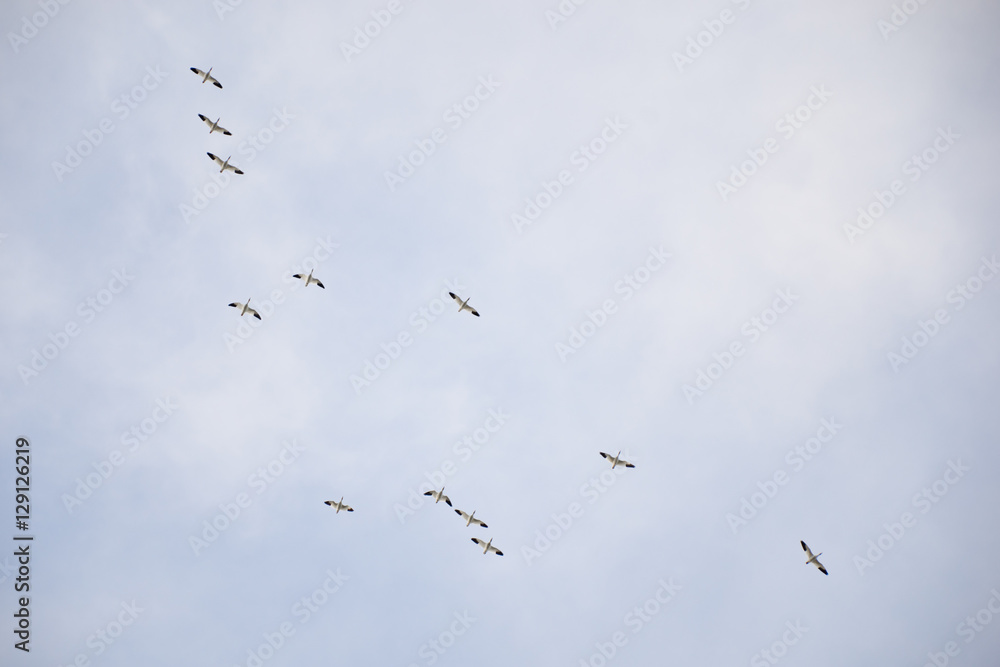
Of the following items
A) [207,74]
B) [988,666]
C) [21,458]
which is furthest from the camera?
[988,666]

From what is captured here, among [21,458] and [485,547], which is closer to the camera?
[21,458]

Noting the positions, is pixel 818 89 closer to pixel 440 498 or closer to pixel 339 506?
pixel 440 498

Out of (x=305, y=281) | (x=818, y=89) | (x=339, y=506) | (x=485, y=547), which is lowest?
(x=339, y=506)

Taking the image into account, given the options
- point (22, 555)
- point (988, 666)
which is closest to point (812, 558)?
point (988, 666)

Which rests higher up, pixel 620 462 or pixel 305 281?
pixel 620 462

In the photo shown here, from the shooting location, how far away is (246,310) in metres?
85.5

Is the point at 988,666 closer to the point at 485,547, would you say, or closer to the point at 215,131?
the point at 485,547

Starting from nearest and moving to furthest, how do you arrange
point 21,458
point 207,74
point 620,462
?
point 21,458 < point 207,74 < point 620,462

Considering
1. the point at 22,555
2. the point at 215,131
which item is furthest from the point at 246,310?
the point at 22,555

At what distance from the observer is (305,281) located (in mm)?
87500

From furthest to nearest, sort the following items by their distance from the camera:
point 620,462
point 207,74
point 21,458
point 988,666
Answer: point 988,666, point 620,462, point 207,74, point 21,458

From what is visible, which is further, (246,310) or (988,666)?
(988,666)

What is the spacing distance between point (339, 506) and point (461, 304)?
2615 centimetres

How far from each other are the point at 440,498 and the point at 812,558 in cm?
4036
